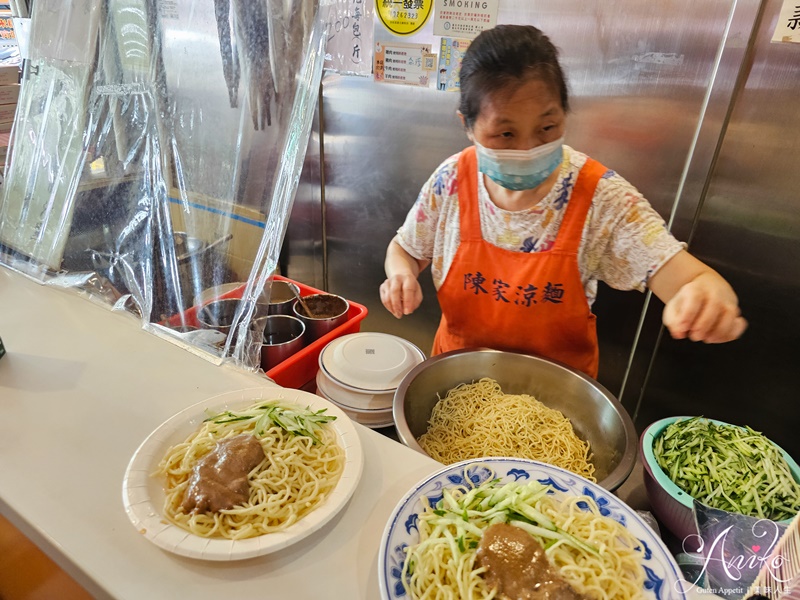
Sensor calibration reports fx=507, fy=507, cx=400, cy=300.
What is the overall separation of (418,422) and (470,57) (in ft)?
3.78

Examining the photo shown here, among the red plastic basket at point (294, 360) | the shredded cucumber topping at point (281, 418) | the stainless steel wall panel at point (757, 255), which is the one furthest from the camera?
the stainless steel wall panel at point (757, 255)

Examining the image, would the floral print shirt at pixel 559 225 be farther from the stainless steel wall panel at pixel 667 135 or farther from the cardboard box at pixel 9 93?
the cardboard box at pixel 9 93

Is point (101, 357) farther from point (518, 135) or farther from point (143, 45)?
point (518, 135)

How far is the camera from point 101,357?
1631 millimetres

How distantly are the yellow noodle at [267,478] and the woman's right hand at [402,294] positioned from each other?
19.9 inches

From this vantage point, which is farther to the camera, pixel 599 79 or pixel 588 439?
pixel 599 79

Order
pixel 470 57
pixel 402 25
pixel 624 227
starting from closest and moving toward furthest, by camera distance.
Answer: pixel 470 57 → pixel 624 227 → pixel 402 25

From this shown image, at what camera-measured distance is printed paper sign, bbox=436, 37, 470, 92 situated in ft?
8.27

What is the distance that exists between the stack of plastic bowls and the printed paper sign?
145 cm

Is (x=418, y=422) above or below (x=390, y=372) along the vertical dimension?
below

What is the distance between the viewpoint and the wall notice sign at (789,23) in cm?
184

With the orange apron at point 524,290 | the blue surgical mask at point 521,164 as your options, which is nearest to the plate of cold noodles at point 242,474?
the orange apron at point 524,290

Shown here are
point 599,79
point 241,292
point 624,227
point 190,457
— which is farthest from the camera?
point 599,79

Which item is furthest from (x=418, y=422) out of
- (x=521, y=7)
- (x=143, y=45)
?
(x=521, y=7)
